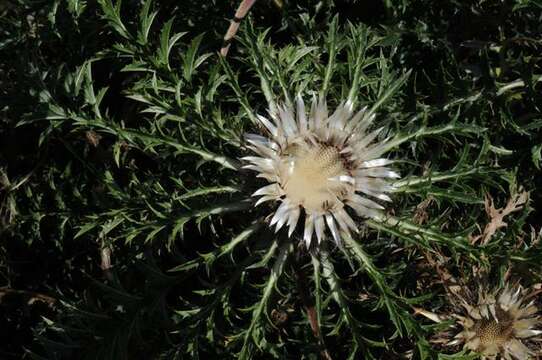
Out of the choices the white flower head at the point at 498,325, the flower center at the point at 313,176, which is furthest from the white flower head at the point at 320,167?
the white flower head at the point at 498,325

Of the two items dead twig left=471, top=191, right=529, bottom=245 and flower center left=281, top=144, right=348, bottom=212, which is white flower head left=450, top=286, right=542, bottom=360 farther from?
flower center left=281, top=144, right=348, bottom=212

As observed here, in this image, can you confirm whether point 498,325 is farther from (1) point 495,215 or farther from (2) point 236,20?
(2) point 236,20

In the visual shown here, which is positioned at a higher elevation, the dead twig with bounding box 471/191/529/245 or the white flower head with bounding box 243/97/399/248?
the white flower head with bounding box 243/97/399/248

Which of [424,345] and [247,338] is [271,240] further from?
[424,345]

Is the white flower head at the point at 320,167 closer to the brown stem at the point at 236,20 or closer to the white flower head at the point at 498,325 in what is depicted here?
the brown stem at the point at 236,20

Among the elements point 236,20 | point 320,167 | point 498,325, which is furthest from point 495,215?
point 236,20

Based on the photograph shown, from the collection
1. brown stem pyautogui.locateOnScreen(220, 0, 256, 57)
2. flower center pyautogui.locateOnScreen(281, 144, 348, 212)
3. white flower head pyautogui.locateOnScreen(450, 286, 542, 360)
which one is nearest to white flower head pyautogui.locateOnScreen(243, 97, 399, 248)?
flower center pyautogui.locateOnScreen(281, 144, 348, 212)

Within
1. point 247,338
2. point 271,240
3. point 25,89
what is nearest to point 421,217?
point 271,240
